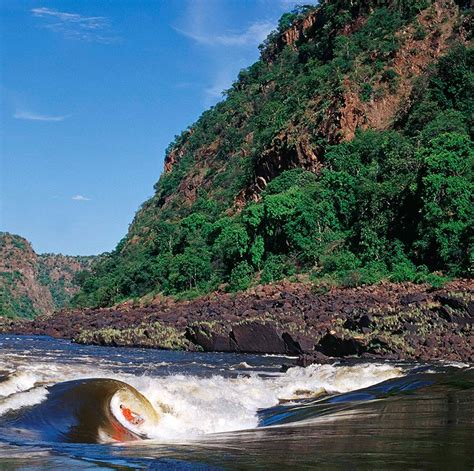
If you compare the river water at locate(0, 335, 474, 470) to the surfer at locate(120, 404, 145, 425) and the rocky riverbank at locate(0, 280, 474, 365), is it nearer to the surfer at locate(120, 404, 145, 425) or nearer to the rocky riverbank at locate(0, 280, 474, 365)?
the surfer at locate(120, 404, 145, 425)

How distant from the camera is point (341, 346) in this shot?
25359 mm

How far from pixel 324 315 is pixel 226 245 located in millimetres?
27510

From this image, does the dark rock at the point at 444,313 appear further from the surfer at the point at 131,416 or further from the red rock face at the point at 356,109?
the red rock face at the point at 356,109

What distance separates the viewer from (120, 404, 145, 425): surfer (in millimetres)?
9680

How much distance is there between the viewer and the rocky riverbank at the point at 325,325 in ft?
82.4

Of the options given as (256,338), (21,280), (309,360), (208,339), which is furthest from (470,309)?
(21,280)

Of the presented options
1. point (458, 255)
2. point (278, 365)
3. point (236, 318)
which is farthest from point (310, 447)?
point (458, 255)

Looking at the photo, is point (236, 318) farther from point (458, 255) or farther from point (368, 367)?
point (368, 367)

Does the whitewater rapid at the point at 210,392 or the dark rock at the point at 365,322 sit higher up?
the dark rock at the point at 365,322

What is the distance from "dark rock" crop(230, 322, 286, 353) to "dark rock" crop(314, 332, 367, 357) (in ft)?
9.52

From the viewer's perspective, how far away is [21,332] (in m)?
58.6

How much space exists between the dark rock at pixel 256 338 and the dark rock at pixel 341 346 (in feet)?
9.52

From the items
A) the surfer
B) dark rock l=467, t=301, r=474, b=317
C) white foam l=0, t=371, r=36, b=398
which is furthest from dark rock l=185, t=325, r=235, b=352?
the surfer

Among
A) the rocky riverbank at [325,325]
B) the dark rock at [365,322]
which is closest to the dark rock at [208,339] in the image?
the rocky riverbank at [325,325]
